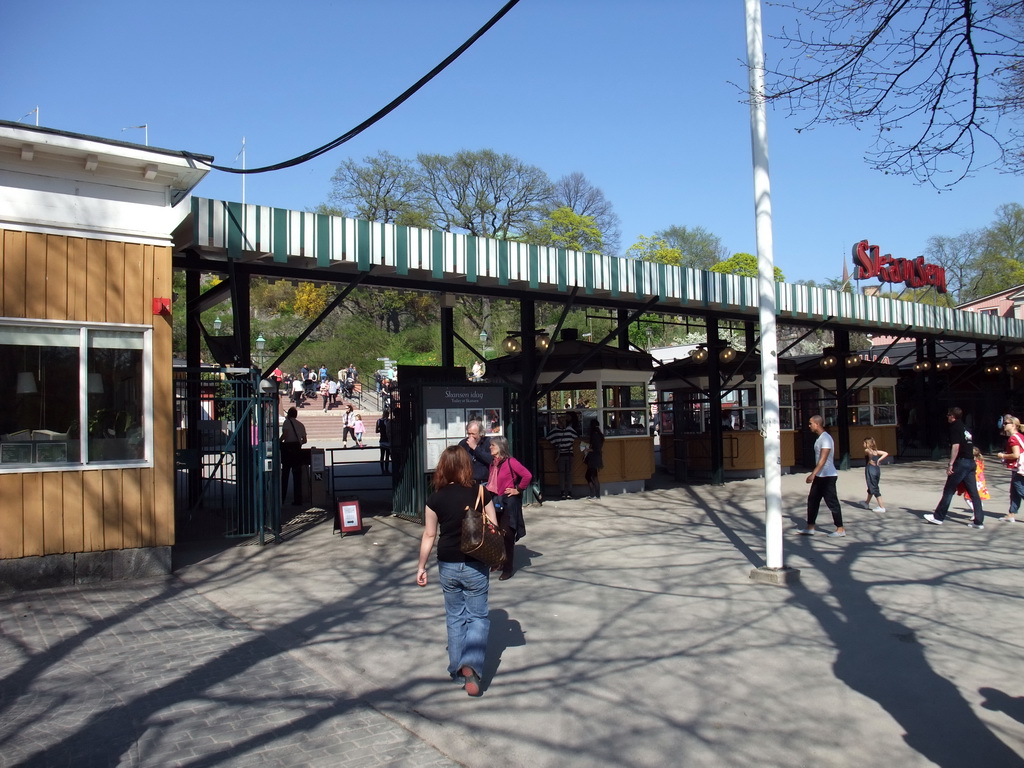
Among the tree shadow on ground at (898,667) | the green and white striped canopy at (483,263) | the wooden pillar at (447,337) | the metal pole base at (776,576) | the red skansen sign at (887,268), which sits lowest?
the tree shadow on ground at (898,667)

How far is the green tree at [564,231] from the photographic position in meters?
58.8

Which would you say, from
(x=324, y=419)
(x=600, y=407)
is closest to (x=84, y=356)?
(x=600, y=407)

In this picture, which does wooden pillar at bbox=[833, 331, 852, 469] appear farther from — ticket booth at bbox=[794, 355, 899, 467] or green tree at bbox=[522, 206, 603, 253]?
green tree at bbox=[522, 206, 603, 253]

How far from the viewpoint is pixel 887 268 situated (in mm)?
26953

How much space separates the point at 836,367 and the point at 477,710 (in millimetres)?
19549

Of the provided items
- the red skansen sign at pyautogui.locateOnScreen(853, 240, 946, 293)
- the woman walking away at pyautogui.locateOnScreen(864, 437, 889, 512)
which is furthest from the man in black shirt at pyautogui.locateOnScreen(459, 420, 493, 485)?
the red skansen sign at pyautogui.locateOnScreen(853, 240, 946, 293)

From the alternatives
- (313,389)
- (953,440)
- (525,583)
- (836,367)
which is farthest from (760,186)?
(313,389)

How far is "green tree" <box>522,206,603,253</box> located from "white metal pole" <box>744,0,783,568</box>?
49785mm

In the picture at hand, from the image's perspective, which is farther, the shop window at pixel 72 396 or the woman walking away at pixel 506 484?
the woman walking away at pixel 506 484

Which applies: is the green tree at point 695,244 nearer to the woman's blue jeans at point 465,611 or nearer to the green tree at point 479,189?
the green tree at point 479,189

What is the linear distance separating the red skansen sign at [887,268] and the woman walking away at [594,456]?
51.6ft

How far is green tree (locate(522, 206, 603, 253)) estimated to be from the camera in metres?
58.8

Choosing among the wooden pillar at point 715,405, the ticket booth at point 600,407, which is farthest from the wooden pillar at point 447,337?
the wooden pillar at point 715,405

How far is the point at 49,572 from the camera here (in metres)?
8.27
